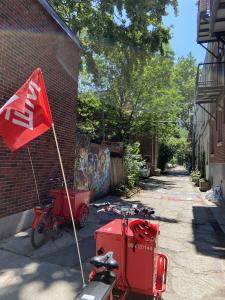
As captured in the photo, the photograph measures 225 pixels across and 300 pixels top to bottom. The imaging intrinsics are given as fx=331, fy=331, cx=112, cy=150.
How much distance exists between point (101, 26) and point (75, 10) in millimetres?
1811

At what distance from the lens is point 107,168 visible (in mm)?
15414

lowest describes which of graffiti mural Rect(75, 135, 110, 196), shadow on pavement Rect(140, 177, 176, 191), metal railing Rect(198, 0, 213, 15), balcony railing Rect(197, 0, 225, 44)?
shadow on pavement Rect(140, 177, 176, 191)

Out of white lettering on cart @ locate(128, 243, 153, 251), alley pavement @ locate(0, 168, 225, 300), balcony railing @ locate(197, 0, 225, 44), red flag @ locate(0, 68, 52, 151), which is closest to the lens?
white lettering on cart @ locate(128, 243, 153, 251)

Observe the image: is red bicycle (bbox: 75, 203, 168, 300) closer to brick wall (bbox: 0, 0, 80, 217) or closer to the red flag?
the red flag

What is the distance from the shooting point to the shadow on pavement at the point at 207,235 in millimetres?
7039

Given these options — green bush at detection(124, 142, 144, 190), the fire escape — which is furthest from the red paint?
green bush at detection(124, 142, 144, 190)

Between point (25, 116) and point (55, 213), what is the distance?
3672 millimetres

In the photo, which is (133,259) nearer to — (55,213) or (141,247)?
(141,247)

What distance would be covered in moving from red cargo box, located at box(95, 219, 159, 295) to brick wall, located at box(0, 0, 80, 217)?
3537 mm

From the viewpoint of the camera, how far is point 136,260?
3.87 m

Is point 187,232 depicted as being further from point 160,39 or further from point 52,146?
point 160,39

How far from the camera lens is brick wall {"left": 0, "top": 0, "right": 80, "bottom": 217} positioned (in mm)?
6832

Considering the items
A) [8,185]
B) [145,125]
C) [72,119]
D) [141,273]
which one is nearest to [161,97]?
[145,125]

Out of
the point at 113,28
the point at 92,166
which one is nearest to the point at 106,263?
the point at 92,166
